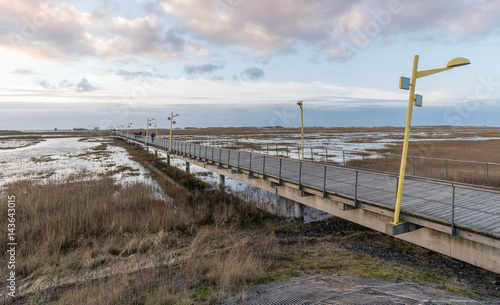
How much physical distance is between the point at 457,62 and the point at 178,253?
899 centimetres

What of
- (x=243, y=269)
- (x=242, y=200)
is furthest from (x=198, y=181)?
(x=243, y=269)

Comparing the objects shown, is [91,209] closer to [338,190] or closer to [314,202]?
[314,202]

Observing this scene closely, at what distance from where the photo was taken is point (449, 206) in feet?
23.1

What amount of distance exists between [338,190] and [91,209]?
1057cm

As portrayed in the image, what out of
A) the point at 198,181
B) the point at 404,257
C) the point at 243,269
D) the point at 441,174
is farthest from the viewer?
the point at 198,181

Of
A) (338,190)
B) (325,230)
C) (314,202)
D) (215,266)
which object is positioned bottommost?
(325,230)

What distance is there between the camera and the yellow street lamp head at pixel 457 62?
5472 millimetres

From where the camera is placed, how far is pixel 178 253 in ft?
27.6

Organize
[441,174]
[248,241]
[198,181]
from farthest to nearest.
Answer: [198,181] → [441,174] → [248,241]

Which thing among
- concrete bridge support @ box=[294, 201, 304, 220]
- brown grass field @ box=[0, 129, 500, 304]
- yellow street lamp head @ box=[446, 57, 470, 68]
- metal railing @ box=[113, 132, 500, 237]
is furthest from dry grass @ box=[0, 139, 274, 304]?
yellow street lamp head @ box=[446, 57, 470, 68]

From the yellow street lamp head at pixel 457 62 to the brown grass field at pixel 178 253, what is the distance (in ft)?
15.5

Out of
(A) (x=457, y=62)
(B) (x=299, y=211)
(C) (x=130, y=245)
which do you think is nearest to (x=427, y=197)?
(A) (x=457, y=62)

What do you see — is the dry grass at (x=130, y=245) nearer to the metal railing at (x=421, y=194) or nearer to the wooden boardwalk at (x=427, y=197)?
the metal railing at (x=421, y=194)

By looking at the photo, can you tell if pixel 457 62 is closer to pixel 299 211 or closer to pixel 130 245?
pixel 299 211
